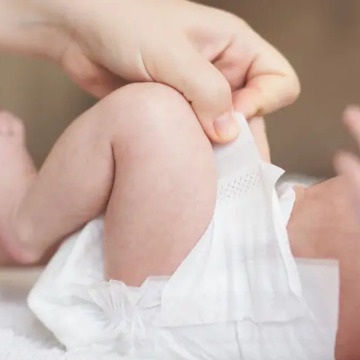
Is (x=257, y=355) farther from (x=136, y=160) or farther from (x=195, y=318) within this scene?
(x=136, y=160)

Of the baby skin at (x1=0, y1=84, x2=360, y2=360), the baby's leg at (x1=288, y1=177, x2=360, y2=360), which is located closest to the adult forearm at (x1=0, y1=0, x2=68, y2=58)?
the baby skin at (x1=0, y1=84, x2=360, y2=360)

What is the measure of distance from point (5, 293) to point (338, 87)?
41cm

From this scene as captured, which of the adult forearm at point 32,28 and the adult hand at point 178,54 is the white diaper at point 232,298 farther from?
the adult forearm at point 32,28

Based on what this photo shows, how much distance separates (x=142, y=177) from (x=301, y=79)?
0.24m

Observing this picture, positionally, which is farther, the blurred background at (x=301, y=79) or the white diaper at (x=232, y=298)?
the blurred background at (x=301, y=79)

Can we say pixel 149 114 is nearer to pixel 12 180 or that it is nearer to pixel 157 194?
pixel 157 194

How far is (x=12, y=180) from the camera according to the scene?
66 cm

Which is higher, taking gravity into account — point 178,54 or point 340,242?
point 178,54

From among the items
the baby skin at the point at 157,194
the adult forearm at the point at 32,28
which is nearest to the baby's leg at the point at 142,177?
the baby skin at the point at 157,194

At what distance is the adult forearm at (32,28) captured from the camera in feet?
2.15

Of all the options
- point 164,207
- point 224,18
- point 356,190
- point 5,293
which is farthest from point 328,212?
point 5,293

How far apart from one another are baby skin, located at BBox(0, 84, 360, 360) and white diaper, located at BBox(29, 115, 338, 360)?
0.01 meters

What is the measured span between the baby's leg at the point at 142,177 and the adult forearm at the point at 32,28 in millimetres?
120

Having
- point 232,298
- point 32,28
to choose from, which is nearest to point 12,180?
point 32,28
